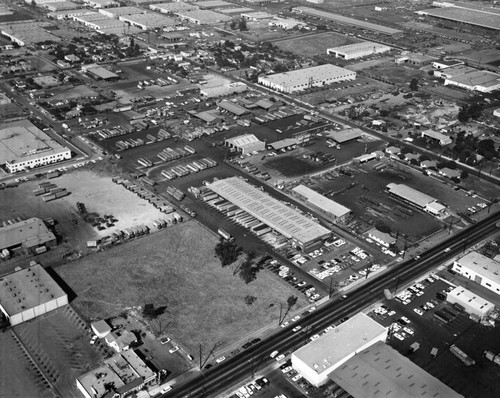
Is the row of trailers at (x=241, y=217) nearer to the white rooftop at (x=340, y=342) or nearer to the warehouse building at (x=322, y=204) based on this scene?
the warehouse building at (x=322, y=204)

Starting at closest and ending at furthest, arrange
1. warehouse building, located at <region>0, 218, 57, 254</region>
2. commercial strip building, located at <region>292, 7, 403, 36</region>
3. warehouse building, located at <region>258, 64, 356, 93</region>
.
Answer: warehouse building, located at <region>0, 218, 57, 254</region> < warehouse building, located at <region>258, 64, 356, 93</region> < commercial strip building, located at <region>292, 7, 403, 36</region>

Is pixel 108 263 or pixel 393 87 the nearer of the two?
pixel 108 263

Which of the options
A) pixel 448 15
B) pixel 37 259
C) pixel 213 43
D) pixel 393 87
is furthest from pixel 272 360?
pixel 448 15

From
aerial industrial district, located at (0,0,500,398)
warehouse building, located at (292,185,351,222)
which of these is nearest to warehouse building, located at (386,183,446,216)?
aerial industrial district, located at (0,0,500,398)

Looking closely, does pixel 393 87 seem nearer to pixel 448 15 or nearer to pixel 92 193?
pixel 92 193

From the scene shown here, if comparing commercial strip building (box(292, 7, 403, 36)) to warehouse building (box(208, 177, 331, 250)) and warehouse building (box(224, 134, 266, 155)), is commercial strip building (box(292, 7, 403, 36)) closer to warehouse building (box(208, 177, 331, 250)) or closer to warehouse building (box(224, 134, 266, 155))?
warehouse building (box(224, 134, 266, 155))

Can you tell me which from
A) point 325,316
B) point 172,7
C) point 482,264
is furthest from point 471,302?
point 172,7

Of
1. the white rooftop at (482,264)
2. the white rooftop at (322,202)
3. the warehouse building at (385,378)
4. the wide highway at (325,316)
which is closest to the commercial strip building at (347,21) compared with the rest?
the white rooftop at (322,202)
